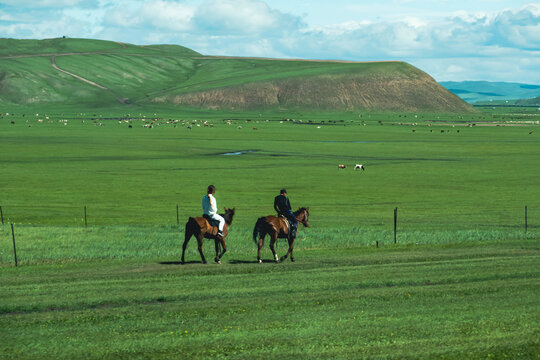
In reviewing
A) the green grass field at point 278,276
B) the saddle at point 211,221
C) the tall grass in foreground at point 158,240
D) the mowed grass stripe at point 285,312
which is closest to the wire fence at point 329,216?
the green grass field at point 278,276

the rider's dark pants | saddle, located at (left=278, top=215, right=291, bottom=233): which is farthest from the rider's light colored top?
the rider's dark pants

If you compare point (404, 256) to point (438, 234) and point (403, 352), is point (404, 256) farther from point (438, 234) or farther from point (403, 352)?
point (403, 352)

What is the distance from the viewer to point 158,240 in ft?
117

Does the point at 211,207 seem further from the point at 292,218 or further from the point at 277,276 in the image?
the point at 277,276

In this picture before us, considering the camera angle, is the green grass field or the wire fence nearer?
the green grass field

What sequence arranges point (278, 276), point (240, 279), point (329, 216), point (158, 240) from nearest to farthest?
point (240, 279) → point (278, 276) → point (158, 240) → point (329, 216)

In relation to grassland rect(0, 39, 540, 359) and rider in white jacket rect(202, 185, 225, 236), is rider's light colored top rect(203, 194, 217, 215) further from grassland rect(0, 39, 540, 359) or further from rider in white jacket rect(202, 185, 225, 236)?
grassland rect(0, 39, 540, 359)

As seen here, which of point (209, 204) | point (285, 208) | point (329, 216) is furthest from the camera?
point (329, 216)

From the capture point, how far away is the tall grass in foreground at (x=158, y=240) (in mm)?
30516

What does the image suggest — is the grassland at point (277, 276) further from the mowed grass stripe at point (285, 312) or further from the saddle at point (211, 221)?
the saddle at point (211, 221)

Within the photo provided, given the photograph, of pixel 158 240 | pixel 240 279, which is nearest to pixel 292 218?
pixel 240 279

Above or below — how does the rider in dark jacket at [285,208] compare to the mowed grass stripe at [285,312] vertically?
above

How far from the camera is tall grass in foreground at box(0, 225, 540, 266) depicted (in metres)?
30.5

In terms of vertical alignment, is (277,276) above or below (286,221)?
below
